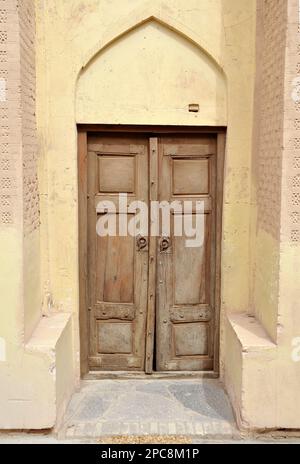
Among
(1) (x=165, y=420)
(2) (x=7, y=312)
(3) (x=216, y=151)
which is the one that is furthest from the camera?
(3) (x=216, y=151)

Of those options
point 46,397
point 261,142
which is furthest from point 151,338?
point 261,142

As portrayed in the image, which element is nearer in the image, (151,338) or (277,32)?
(277,32)

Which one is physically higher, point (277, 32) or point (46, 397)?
point (277, 32)

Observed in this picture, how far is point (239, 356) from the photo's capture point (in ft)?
13.4

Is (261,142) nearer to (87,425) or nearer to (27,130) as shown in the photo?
(27,130)

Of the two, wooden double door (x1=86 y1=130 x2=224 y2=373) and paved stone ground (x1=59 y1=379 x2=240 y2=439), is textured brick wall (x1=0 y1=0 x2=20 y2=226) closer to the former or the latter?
wooden double door (x1=86 y1=130 x2=224 y2=373)

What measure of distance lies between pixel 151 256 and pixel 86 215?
67cm

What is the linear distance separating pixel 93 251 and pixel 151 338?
0.94 meters

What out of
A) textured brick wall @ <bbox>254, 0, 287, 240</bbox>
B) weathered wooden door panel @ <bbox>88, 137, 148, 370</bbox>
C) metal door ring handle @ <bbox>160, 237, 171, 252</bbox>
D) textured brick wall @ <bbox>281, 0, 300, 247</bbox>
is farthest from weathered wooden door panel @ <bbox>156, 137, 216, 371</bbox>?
textured brick wall @ <bbox>281, 0, 300, 247</bbox>

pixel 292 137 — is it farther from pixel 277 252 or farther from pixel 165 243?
pixel 165 243

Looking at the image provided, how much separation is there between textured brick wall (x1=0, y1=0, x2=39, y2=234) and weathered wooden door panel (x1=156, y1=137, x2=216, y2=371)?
4.31ft

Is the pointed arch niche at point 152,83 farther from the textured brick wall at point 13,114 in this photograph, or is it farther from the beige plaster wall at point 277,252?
the textured brick wall at point 13,114

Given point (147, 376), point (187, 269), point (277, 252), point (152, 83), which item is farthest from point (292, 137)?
point (147, 376)

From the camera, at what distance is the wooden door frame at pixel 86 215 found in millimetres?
4613
